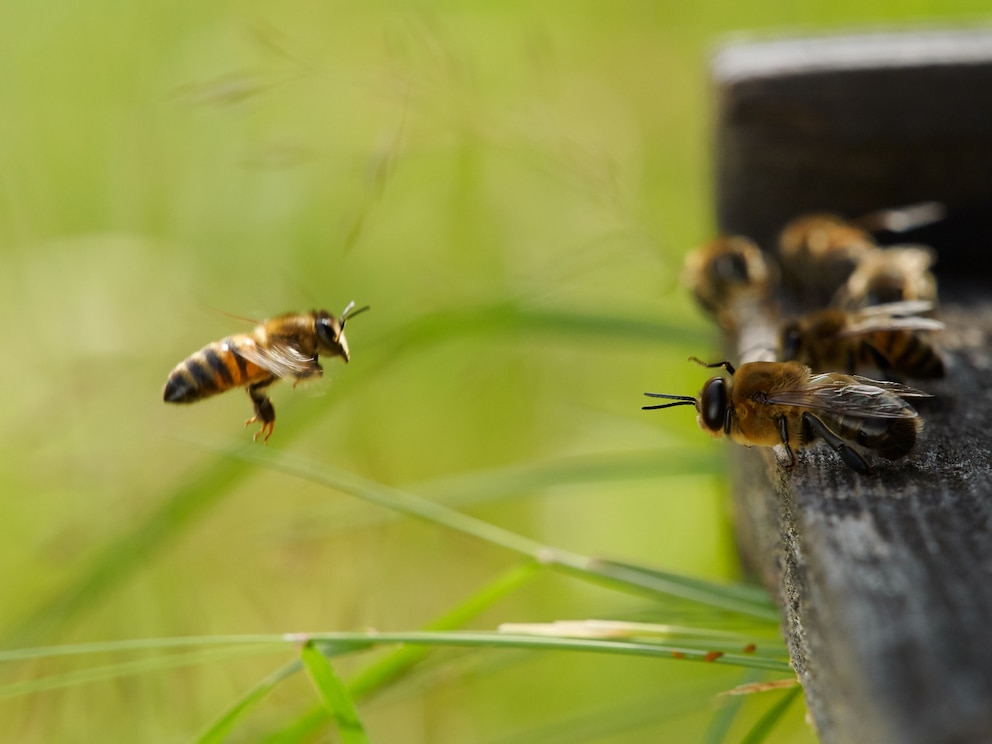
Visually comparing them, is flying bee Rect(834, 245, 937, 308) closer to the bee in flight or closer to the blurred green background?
the blurred green background

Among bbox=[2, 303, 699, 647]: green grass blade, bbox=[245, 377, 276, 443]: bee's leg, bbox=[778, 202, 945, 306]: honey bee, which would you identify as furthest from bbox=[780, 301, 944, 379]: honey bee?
bbox=[245, 377, 276, 443]: bee's leg

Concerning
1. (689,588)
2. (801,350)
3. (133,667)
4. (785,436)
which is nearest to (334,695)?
(133,667)

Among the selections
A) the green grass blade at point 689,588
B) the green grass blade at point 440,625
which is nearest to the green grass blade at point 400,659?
the green grass blade at point 440,625

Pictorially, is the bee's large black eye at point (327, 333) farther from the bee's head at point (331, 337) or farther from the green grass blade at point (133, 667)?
the green grass blade at point (133, 667)

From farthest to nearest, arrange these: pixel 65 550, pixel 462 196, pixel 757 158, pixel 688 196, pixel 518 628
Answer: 1. pixel 688 196
2. pixel 462 196
3. pixel 65 550
4. pixel 757 158
5. pixel 518 628

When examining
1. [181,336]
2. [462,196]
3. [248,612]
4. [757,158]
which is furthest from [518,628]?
[462,196]

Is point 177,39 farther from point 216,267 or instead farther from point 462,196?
point 462,196

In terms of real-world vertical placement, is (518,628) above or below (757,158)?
below
